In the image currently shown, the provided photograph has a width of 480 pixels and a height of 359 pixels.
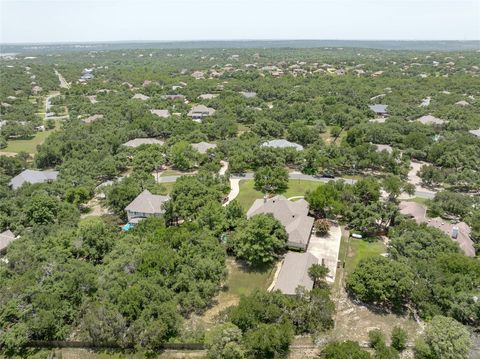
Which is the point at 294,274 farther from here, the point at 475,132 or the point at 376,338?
the point at 475,132

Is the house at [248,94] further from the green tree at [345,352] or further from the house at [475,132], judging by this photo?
the green tree at [345,352]

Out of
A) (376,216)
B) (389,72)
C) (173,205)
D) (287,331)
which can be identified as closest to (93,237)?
(173,205)

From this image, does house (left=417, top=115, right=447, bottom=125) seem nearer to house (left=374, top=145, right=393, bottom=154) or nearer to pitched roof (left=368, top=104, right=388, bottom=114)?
pitched roof (left=368, top=104, right=388, bottom=114)

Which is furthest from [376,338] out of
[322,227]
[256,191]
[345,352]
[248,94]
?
[248,94]

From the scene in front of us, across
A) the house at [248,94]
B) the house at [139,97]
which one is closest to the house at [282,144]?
the house at [248,94]

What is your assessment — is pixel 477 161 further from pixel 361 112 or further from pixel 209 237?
pixel 209 237

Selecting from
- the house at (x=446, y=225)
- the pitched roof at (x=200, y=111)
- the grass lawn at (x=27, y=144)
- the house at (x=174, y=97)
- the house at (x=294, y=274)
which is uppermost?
the house at (x=174, y=97)

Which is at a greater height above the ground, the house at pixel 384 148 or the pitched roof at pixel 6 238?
the house at pixel 384 148
